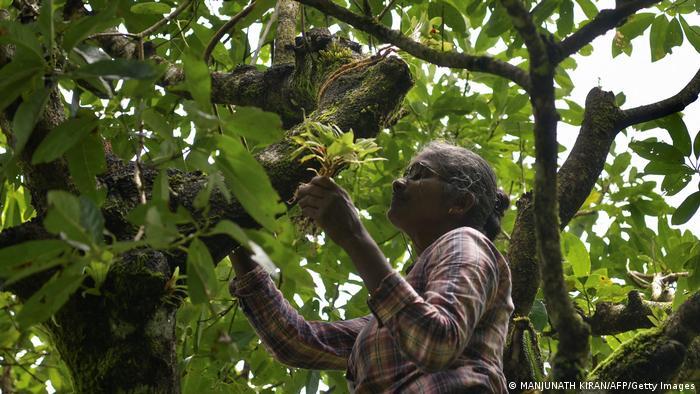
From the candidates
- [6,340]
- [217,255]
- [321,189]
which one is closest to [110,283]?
[217,255]

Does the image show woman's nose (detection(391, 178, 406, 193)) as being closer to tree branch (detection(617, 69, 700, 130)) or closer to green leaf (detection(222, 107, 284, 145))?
tree branch (detection(617, 69, 700, 130))

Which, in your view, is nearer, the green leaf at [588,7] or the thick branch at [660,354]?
the thick branch at [660,354]

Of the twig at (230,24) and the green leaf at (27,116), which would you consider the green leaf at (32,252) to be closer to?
the green leaf at (27,116)

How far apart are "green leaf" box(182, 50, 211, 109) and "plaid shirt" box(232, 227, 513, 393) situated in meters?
0.66

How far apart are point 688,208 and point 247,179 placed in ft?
5.32

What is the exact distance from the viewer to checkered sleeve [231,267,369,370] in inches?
106

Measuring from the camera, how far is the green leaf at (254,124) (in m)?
1.65

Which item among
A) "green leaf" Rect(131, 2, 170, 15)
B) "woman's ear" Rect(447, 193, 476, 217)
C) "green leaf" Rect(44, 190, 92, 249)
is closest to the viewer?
"green leaf" Rect(44, 190, 92, 249)

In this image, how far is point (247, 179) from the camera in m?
1.63

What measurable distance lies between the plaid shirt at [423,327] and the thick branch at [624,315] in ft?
3.05

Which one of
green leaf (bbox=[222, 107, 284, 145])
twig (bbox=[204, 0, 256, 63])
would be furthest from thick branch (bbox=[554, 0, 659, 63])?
twig (bbox=[204, 0, 256, 63])

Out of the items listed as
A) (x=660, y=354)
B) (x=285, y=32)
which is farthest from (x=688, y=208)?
(x=285, y=32)

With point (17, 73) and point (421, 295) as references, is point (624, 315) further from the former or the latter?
point (17, 73)

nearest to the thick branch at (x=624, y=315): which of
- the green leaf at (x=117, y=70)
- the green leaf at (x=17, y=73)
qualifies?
the green leaf at (x=117, y=70)
